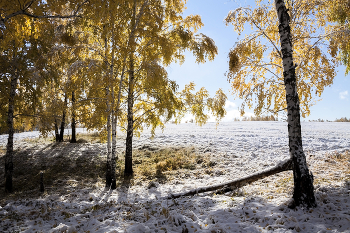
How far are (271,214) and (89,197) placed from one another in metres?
6.04

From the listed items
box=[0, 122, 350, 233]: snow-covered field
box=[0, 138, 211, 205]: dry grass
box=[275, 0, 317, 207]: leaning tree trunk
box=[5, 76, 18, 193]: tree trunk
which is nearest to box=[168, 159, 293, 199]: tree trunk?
box=[0, 122, 350, 233]: snow-covered field

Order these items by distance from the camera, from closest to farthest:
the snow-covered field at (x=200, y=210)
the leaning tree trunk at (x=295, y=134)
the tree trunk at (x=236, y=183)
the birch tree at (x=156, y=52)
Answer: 1. the snow-covered field at (x=200, y=210)
2. the leaning tree trunk at (x=295, y=134)
3. the tree trunk at (x=236, y=183)
4. the birch tree at (x=156, y=52)

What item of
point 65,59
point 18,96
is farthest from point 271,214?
point 18,96

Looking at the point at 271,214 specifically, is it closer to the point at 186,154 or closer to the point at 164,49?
the point at 164,49

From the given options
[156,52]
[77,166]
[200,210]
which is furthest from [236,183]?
[77,166]

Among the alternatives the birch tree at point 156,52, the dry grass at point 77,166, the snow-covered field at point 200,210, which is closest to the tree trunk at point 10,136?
the dry grass at point 77,166

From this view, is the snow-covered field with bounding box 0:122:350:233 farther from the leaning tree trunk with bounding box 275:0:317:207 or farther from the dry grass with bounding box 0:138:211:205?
the dry grass with bounding box 0:138:211:205

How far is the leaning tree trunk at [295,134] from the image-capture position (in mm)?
4453

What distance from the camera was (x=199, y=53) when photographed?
9492mm

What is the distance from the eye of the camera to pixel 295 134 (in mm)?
4621

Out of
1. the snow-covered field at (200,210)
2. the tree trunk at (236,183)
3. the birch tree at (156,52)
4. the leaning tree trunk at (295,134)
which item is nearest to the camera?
the snow-covered field at (200,210)

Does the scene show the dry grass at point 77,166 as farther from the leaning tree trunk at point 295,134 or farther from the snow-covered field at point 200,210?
the leaning tree trunk at point 295,134

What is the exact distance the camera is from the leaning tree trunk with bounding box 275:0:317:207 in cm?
445

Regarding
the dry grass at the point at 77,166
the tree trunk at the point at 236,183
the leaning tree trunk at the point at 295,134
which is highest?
the leaning tree trunk at the point at 295,134
